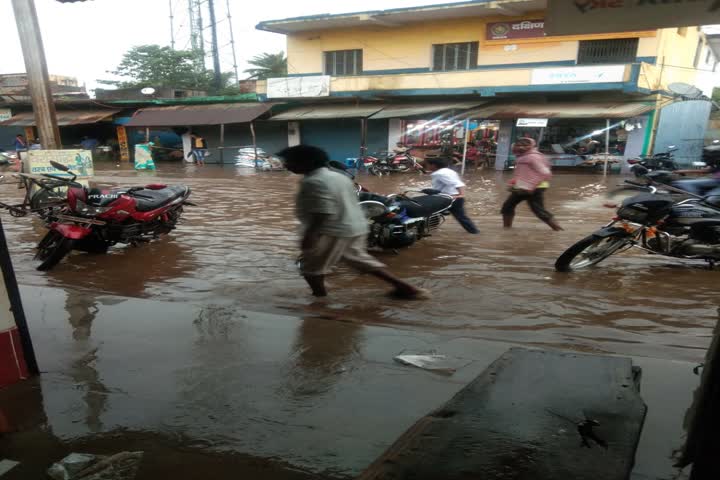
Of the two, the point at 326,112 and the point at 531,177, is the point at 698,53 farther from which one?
the point at 531,177

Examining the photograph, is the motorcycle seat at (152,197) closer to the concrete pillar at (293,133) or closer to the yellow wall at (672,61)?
the yellow wall at (672,61)

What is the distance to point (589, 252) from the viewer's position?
527 centimetres

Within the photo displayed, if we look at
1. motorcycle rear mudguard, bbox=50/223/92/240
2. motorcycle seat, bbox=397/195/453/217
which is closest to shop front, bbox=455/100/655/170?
motorcycle seat, bbox=397/195/453/217

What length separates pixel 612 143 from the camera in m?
18.3

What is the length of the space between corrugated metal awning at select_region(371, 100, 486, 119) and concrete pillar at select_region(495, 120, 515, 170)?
1283 millimetres

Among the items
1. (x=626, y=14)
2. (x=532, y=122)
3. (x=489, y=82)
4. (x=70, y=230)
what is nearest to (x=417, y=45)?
(x=489, y=82)

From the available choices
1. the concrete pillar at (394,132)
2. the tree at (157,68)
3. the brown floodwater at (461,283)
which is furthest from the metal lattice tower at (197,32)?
the brown floodwater at (461,283)

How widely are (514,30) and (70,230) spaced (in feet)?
59.0

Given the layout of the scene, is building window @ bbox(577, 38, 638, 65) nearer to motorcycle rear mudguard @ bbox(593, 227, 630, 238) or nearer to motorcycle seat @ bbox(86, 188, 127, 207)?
motorcycle rear mudguard @ bbox(593, 227, 630, 238)

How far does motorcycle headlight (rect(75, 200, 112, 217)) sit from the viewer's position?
19.0 ft

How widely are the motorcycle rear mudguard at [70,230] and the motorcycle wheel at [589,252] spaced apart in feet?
16.8

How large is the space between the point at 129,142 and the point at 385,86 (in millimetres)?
16843

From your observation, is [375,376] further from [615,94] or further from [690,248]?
[615,94]

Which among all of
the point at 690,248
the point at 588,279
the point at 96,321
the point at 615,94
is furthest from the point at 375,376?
the point at 615,94
